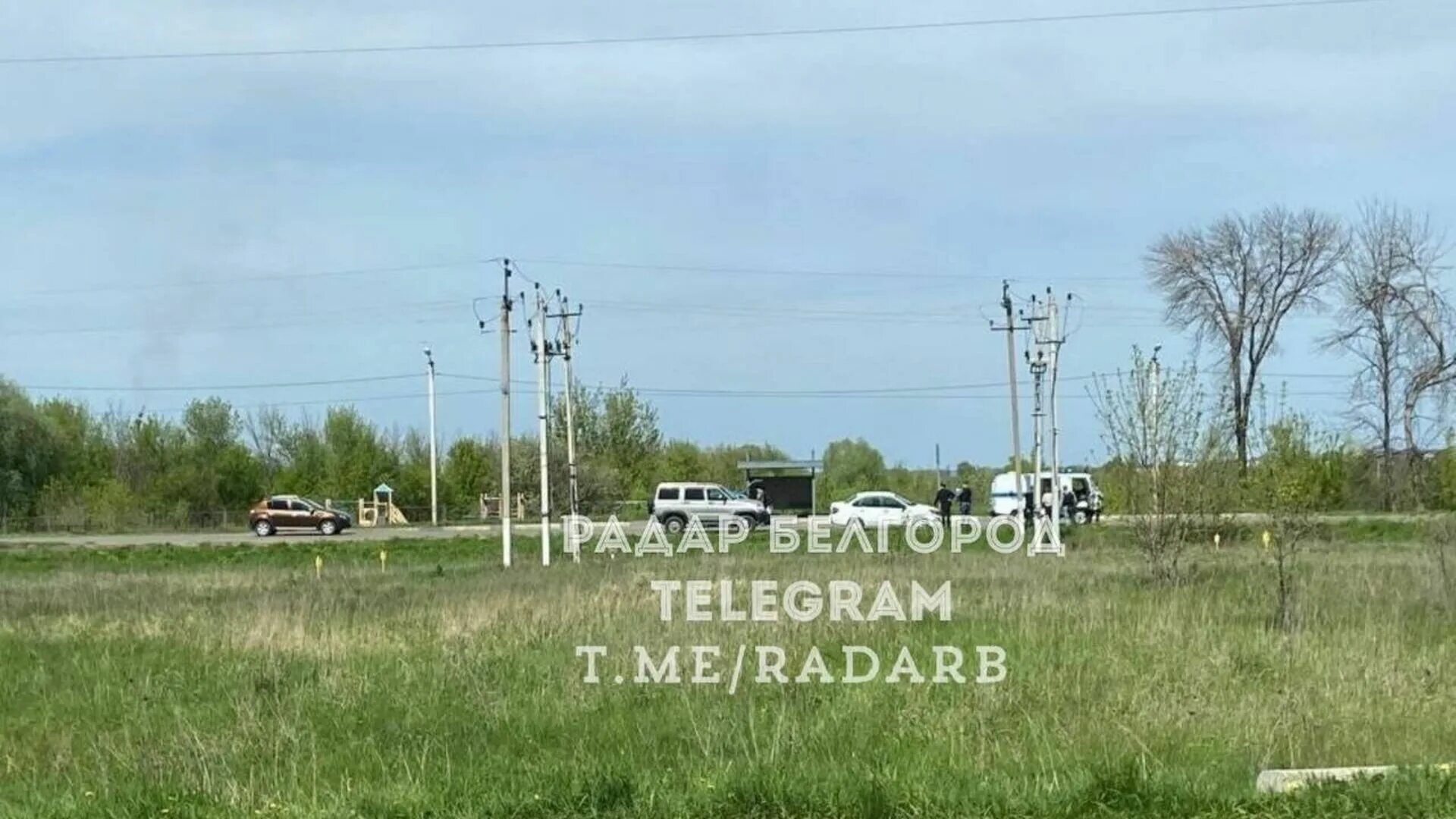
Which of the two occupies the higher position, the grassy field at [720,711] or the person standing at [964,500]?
the person standing at [964,500]

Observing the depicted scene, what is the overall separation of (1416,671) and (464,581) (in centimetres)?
1731

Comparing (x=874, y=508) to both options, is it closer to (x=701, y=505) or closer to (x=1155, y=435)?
(x=701, y=505)

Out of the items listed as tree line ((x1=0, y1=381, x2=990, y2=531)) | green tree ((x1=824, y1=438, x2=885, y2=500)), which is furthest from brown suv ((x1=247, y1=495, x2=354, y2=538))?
green tree ((x1=824, y1=438, x2=885, y2=500))

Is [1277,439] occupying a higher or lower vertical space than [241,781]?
higher

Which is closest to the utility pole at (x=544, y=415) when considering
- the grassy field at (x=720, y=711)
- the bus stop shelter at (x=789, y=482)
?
the grassy field at (x=720, y=711)

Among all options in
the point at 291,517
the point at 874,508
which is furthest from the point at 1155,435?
the point at 291,517

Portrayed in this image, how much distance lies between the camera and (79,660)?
614 inches

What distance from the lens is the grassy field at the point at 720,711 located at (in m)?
7.84

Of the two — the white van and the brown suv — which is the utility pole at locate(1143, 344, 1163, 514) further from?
the brown suv

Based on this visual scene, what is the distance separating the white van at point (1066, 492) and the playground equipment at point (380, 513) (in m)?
30.7

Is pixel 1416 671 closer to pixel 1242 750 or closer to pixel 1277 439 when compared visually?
pixel 1242 750

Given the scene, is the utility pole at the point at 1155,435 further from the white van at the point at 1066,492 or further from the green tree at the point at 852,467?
the green tree at the point at 852,467

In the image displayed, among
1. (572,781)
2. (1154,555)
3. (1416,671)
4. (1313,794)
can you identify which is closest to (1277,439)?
(1154,555)

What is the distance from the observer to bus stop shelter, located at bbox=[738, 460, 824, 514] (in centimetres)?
7131
